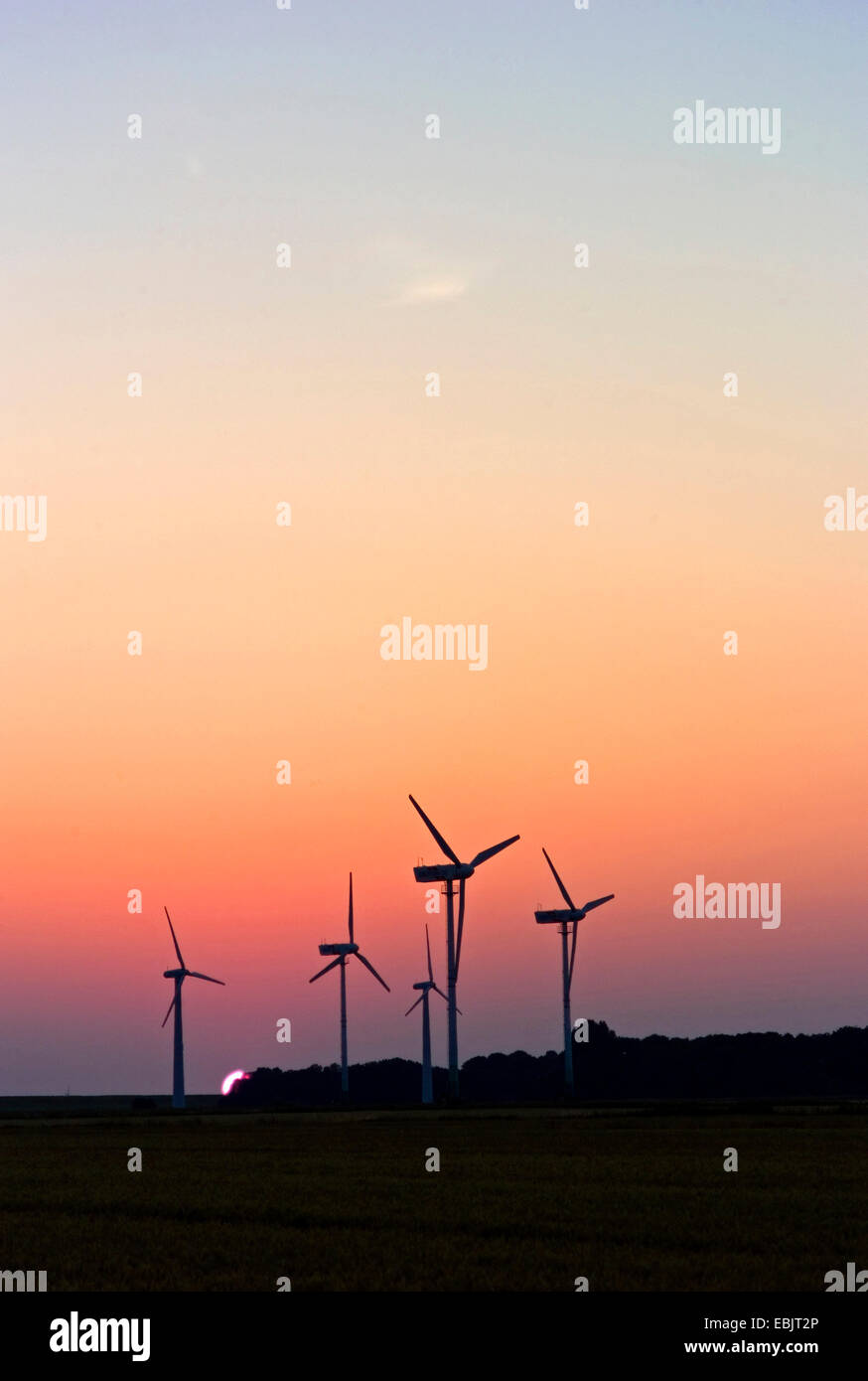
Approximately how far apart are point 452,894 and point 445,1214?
450ft

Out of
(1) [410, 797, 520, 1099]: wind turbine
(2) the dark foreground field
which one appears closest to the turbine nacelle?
(1) [410, 797, 520, 1099]: wind turbine

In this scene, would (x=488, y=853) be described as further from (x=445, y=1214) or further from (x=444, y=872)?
(x=445, y=1214)

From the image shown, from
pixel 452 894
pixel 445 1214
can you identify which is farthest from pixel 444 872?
pixel 445 1214

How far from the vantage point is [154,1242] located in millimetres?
40531

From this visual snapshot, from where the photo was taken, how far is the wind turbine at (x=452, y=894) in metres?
171

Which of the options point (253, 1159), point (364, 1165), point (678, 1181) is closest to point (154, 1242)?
point (678, 1181)

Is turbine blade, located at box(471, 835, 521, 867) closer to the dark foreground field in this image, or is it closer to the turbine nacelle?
the turbine nacelle

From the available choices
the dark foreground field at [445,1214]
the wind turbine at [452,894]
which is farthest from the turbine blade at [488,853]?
the dark foreground field at [445,1214]

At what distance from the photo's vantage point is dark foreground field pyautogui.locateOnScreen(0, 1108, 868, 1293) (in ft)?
112

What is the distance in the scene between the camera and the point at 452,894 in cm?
18275

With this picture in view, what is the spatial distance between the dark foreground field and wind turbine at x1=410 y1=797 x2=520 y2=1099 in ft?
251
